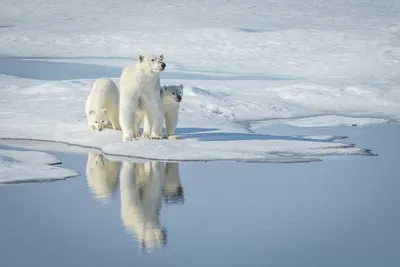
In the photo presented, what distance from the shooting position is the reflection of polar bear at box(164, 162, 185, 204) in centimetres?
802

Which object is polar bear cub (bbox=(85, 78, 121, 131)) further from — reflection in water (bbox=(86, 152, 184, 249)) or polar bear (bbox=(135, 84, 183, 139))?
reflection in water (bbox=(86, 152, 184, 249))

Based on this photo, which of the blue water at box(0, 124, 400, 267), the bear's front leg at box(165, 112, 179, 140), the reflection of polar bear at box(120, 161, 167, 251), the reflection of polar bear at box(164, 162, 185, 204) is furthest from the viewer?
the bear's front leg at box(165, 112, 179, 140)

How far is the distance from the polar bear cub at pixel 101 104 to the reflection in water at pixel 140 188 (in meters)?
1.05

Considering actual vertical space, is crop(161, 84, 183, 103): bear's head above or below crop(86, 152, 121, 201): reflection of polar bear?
above

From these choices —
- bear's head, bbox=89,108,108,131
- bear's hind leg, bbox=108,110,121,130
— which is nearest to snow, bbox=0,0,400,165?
bear's head, bbox=89,108,108,131

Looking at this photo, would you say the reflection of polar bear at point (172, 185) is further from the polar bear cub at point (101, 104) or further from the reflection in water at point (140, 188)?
the polar bear cub at point (101, 104)

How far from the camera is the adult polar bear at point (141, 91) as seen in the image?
10.6m

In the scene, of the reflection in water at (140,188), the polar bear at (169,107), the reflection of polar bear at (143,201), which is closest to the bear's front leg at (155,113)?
the polar bear at (169,107)

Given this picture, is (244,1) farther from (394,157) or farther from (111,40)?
(394,157)

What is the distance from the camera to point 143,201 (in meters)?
7.89

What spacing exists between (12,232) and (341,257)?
2594 mm

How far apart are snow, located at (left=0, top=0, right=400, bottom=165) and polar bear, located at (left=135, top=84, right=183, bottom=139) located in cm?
28

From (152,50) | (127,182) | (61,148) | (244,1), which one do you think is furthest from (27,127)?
(244,1)

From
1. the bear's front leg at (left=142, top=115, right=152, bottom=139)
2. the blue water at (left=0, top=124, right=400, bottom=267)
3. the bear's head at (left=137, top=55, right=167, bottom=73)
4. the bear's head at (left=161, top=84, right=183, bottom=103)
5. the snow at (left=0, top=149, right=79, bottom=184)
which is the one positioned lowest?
the blue water at (left=0, top=124, right=400, bottom=267)
